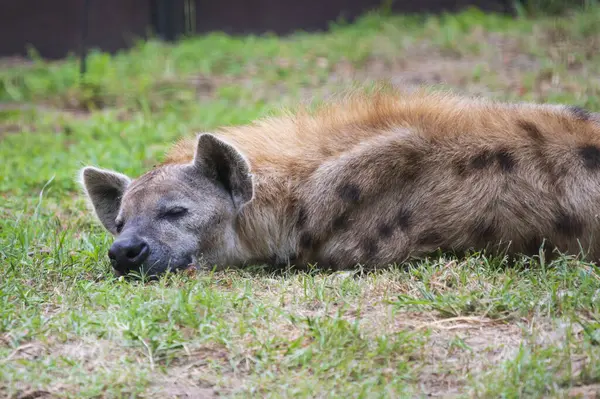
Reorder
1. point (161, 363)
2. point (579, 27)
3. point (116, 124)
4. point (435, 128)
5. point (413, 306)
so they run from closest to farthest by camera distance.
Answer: point (161, 363) → point (413, 306) → point (435, 128) → point (116, 124) → point (579, 27)

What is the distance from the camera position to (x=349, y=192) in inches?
138

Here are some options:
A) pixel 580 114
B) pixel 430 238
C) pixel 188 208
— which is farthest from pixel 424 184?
pixel 188 208

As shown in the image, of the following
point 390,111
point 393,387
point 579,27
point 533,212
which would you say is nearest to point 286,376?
point 393,387

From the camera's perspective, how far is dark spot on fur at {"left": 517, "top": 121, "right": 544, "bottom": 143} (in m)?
3.47

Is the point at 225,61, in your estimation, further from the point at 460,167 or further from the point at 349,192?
the point at 460,167

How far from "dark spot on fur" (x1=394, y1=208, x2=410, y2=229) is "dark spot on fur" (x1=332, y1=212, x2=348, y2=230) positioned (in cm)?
21

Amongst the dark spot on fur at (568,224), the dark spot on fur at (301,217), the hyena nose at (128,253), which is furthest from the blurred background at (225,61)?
the hyena nose at (128,253)

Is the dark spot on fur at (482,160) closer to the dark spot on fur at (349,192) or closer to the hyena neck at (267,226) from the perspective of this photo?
the dark spot on fur at (349,192)

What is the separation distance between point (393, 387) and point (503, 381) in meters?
0.30

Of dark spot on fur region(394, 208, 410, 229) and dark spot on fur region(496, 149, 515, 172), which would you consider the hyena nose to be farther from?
dark spot on fur region(496, 149, 515, 172)

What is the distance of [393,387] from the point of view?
7.79 ft

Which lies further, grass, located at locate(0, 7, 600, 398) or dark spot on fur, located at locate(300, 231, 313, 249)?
dark spot on fur, located at locate(300, 231, 313, 249)

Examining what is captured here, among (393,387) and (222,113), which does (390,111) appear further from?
(222,113)

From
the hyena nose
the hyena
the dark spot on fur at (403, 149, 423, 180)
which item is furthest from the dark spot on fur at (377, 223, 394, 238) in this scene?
the hyena nose
